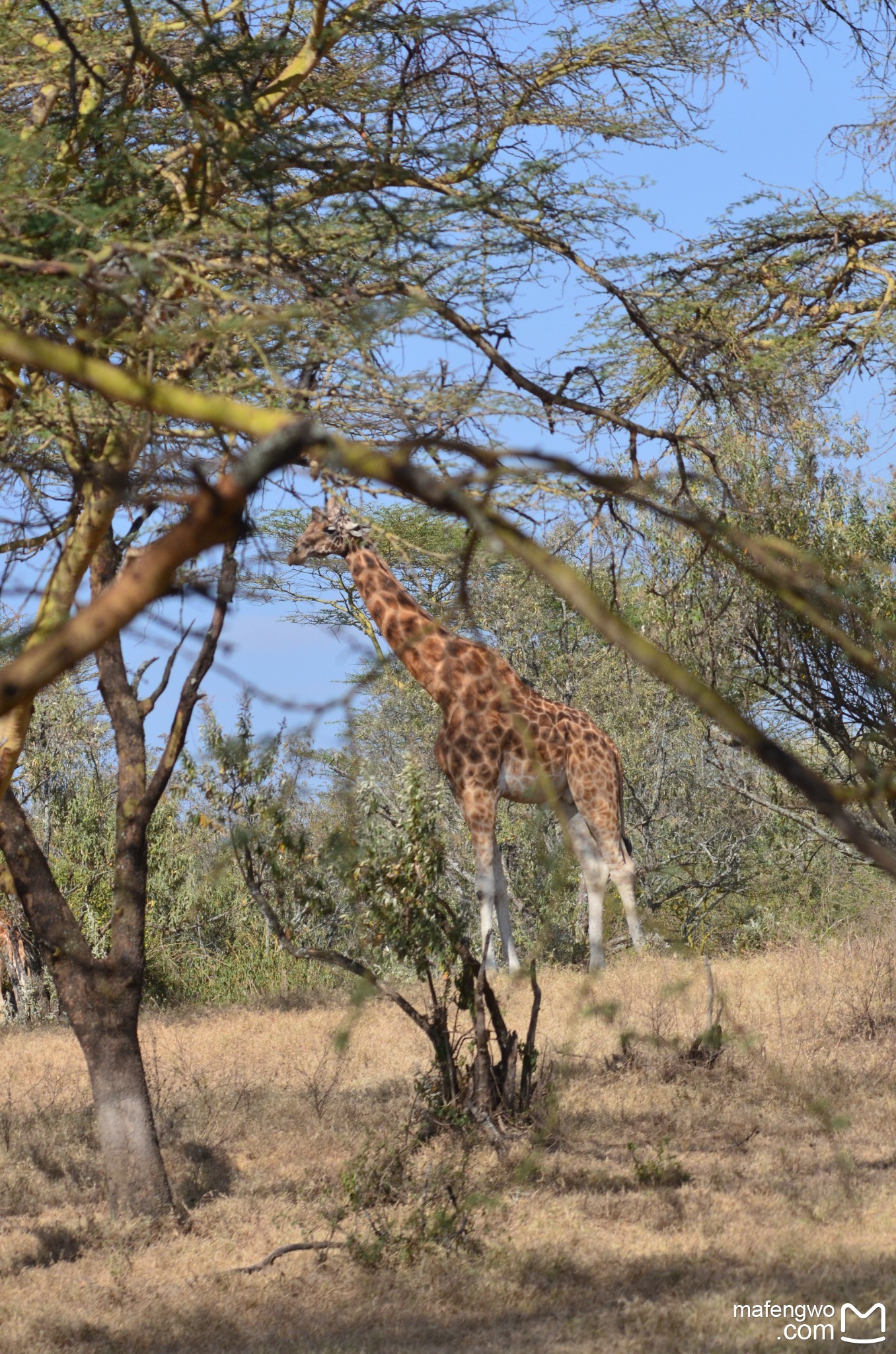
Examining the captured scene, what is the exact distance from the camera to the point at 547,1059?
7.43 m

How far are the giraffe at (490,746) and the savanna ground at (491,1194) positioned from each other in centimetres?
88

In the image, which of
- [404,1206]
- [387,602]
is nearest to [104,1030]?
[404,1206]

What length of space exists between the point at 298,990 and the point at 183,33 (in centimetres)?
759

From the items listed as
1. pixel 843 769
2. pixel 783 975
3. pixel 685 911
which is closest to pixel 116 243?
pixel 783 975

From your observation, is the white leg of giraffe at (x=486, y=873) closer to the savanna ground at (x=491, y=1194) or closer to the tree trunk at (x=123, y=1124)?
the savanna ground at (x=491, y=1194)

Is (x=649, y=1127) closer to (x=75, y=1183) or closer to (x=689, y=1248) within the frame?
(x=689, y=1248)

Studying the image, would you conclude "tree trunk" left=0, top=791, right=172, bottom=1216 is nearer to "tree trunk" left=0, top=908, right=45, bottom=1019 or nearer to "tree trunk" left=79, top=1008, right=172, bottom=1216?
"tree trunk" left=79, top=1008, right=172, bottom=1216

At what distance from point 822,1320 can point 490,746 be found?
4584 millimetres

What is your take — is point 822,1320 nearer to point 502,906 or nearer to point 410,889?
point 410,889

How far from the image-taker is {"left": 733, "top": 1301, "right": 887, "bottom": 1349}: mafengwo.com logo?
4.27 meters

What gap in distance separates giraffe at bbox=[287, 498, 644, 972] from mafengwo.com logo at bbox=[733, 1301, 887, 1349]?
9.93 feet

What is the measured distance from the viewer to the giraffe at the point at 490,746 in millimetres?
8055

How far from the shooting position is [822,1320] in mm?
4383

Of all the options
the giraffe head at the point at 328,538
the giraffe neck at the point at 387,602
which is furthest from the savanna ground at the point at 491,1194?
the giraffe head at the point at 328,538
